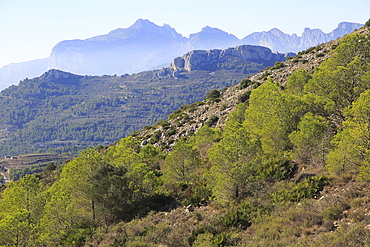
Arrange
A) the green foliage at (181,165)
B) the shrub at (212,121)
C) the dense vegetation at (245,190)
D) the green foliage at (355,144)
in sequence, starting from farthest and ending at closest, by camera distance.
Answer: the shrub at (212,121) < the green foliage at (181,165) < the green foliage at (355,144) < the dense vegetation at (245,190)

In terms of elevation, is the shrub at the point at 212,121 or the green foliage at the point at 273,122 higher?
the green foliage at the point at 273,122

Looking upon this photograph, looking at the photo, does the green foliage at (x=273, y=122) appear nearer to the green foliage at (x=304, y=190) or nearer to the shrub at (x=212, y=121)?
the green foliage at (x=304, y=190)

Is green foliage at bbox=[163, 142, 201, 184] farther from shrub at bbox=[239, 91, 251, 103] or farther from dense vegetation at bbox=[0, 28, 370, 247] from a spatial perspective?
shrub at bbox=[239, 91, 251, 103]

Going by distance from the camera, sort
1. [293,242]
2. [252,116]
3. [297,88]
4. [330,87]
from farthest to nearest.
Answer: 1. [297,88]
2. [252,116]
3. [330,87]
4. [293,242]

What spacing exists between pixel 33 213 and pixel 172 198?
11.2m

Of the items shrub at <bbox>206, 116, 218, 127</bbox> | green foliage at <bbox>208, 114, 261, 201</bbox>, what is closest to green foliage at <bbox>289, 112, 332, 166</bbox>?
green foliage at <bbox>208, 114, 261, 201</bbox>

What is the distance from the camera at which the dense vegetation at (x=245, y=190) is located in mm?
13008

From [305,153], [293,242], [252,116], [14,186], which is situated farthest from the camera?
[252,116]

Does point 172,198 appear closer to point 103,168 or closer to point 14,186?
point 103,168

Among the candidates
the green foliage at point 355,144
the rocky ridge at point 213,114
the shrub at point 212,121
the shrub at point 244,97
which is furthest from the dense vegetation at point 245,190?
the shrub at point 244,97

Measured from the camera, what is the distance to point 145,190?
21.8m

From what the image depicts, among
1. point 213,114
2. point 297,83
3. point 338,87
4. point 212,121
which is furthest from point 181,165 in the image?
point 213,114

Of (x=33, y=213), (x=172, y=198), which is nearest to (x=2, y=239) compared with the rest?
(x=33, y=213)

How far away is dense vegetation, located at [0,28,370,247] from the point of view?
13.0 meters
